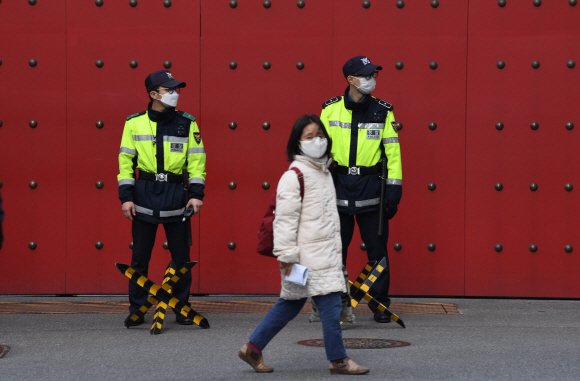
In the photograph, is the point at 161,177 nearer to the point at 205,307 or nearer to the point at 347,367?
the point at 205,307

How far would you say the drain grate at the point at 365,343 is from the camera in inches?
218

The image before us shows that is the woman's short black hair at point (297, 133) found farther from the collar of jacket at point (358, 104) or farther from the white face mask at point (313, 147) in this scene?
the collar of jacket at point (358, 104)

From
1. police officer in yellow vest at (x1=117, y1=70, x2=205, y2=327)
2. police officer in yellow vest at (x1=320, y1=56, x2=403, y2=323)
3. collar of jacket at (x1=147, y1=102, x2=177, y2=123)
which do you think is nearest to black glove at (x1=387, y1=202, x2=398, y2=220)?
police officer in yellow vest at (x1=320, y1=56, x2=403, y2=323)

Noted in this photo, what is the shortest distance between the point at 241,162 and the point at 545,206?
9.03ft

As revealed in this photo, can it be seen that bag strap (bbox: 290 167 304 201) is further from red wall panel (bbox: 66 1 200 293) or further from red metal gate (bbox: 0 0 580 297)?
red wall panel (bbox: 66 1 200 293)

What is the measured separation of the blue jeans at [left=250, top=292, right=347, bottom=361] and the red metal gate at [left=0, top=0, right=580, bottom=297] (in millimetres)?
2941

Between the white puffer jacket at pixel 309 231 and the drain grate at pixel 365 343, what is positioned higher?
the white puffer jacket at pixel 309 231

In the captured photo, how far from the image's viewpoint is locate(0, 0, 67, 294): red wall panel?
Answer: 25.3 feet

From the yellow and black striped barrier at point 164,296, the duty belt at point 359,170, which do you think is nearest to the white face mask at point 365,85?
the duty belt at point 359,170

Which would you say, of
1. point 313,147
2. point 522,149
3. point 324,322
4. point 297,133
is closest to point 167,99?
point 297,133

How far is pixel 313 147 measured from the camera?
191 inches

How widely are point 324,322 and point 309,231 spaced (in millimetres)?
516

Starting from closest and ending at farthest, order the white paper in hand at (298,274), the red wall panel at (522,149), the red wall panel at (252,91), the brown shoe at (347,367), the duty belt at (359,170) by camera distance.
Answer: the white paper in hand at (298,274) < the brown shoe at (347,367) < the duty belt at (359,170) < the red wall panel at (522,149) < the red wall panel at (252,91)

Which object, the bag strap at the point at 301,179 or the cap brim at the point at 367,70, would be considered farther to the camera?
the cap brim at the point at 367,70
